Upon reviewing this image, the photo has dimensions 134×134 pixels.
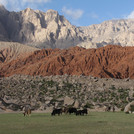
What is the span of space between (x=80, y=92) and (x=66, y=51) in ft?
232

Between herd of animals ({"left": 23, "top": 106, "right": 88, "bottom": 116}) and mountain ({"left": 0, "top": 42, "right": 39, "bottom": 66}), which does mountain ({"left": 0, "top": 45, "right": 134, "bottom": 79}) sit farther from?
herd of animals ({"left": 23, "top": 106, "right": 88, "bottom": 116})

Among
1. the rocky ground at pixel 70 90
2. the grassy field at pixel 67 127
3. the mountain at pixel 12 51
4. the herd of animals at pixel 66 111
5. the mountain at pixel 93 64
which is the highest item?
the mountain at pixel 12 51

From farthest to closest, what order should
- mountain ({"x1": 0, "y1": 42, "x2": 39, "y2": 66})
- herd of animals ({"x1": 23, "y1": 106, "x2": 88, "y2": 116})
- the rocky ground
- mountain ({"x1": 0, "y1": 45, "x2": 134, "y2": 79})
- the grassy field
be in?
mountain ({"x1": 0, "y1": 42, "x2": 39, "y2": 66}) < mountain ({"x1": 0, "y1": 45, "x2": 134, "y2": 79}) < the rocky ground < herd of animals ({"x1": 23, "y1": 106, "x2": 88, "y2": 116}) < the grassy field

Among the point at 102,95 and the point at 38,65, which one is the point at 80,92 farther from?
the point at 38,65

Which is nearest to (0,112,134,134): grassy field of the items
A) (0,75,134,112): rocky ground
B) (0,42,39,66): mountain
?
(0,75,134,112): rocky ground

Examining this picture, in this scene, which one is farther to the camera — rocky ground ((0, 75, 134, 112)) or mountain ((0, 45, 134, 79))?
mountain ((0, 45, 134, 79))

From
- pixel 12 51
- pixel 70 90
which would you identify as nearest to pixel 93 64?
pixel 70 90

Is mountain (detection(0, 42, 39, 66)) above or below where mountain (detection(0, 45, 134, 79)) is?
above

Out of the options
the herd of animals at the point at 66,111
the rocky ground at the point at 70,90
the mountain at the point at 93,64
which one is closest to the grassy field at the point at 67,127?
the herd of animals at the point at 66,111

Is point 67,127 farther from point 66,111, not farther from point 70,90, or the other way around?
point 70,90

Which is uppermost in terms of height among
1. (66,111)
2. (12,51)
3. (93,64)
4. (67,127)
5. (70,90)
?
(12,51)

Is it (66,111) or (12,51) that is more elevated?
(12,51)

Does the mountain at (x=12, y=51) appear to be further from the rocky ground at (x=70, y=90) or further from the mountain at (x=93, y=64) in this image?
the rocky ground at (x=70, y=90)

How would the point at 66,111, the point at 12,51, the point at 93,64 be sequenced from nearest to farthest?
the point at 66,111 < the point at 93,64 < the point at 12,51
